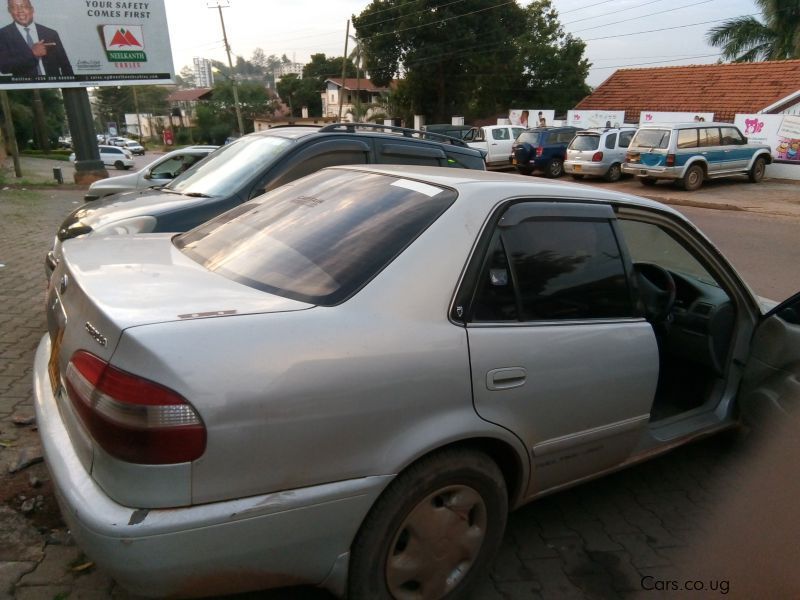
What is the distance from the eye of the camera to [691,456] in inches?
134

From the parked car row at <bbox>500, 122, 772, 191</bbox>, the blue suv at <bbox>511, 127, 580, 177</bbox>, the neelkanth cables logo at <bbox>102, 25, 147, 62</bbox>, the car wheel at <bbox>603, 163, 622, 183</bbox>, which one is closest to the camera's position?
the parked car row at <bbox>500, 122, 772, 191</bbox>

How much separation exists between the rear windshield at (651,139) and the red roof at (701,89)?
7.22 metres

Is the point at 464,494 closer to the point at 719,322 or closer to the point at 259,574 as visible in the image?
the point at 259,574

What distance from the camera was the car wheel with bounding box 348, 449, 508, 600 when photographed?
6.23ft

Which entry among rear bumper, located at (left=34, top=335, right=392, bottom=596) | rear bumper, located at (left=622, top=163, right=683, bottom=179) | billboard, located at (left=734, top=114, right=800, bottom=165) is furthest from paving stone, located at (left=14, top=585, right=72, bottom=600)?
billboard, located at (left=734, top=114, right=800, bottom=165)

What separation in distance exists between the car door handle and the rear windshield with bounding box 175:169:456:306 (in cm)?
56

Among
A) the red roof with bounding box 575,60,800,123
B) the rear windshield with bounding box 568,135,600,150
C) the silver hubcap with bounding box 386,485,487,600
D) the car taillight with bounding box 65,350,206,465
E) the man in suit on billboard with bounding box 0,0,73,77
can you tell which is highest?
the man in suit on billboard with bounding box 0,0,73,77

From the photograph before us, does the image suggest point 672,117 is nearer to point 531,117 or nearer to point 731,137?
point 731,137

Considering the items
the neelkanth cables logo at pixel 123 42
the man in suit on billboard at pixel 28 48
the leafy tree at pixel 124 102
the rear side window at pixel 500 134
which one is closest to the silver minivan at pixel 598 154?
the rear side window at pixel 500 134

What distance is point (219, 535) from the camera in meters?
1.62

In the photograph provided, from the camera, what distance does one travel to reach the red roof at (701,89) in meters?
21.3

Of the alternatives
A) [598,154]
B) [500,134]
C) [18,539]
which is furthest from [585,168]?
[18,539]

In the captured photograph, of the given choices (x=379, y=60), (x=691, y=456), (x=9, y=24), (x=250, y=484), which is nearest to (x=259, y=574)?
(x=250, y=484)

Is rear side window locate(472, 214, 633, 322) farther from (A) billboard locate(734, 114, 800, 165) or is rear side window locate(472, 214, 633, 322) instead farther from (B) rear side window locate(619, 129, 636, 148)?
(A) billboard locate(734, 114, 800, 165)
